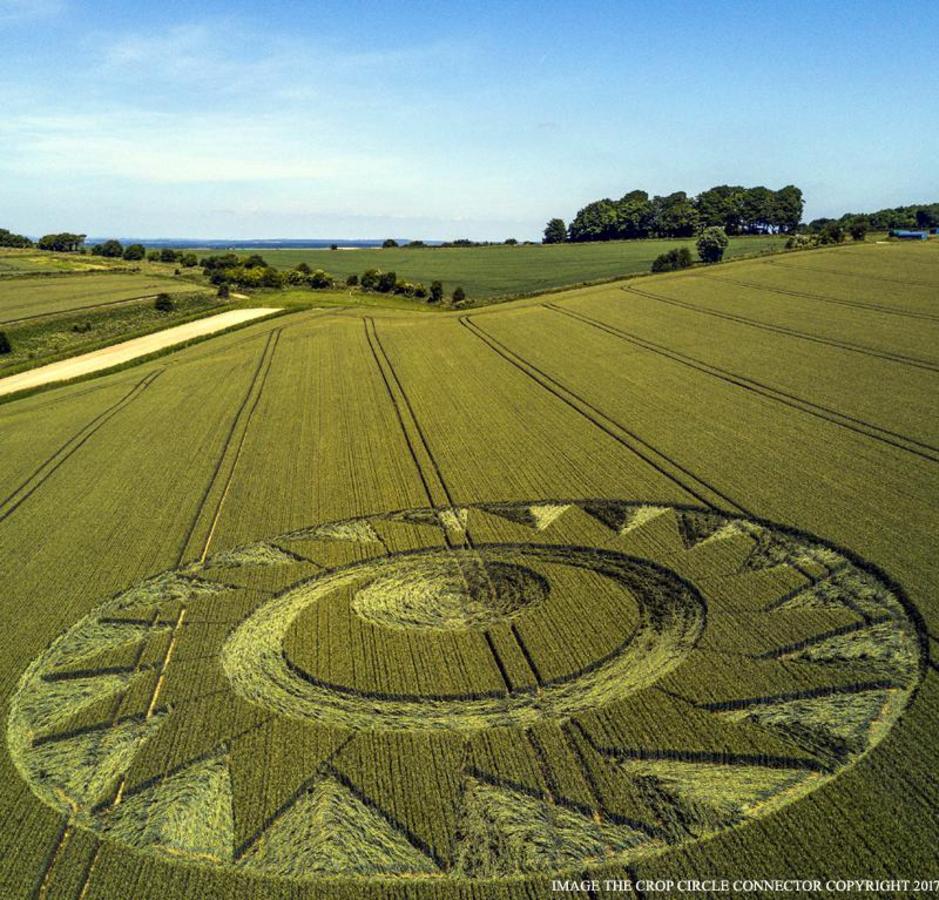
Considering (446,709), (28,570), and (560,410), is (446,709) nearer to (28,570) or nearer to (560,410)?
(28,570)

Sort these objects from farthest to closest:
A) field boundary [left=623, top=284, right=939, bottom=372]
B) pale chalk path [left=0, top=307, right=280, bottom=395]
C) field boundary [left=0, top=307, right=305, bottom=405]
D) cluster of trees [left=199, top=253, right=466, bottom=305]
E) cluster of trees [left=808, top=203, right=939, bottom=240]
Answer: cluster of trees [left=808, top=203, right=939, bottom=240], cluster of trees [left=199, top=253, right=466, bottom=305], pale chalk path [left=0, top=307, right=280, bottom=395], field boundary [left=0, top=307, right=305, bottom=405], field boundary [left=623, top=284, right=939, bottom=372]

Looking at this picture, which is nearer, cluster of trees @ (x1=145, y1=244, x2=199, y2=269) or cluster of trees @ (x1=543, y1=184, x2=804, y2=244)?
cluster of trees @ (x1=145, y1=244, x2=199, y2=269)

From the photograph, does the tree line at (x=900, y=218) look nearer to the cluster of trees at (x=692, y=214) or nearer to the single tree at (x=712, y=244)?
the cluster of trees at (x=692, y=214)

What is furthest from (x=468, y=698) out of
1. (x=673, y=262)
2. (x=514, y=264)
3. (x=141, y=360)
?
(x=514, y=264)

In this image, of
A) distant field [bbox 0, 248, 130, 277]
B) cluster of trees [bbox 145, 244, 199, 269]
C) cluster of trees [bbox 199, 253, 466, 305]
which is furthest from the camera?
cluster of trees [bbox 145, 244, 199, 269]

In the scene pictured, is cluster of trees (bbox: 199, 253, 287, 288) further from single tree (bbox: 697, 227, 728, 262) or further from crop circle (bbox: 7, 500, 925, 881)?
crop circle (bbox: 7, 500, 925, 881)

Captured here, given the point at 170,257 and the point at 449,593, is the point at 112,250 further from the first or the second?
the point at 449,593

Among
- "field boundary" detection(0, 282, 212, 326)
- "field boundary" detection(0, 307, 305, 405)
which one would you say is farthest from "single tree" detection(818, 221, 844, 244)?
"field boundary" detection(0, 282, 212, 326)
